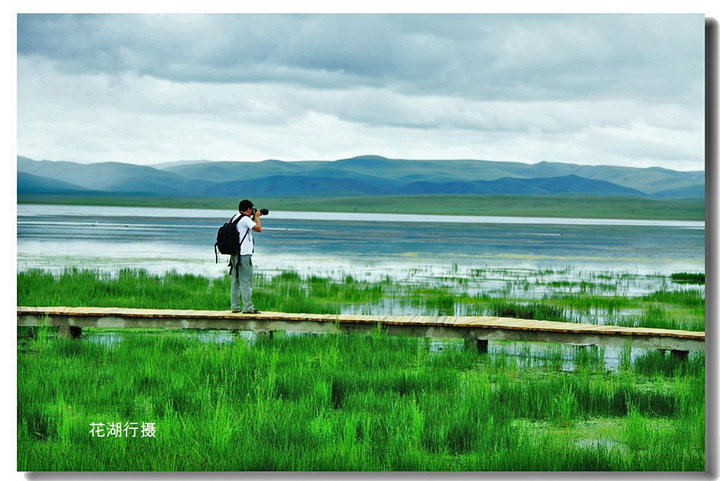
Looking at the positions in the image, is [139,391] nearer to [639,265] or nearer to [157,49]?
[157,49]

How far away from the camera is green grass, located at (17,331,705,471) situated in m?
7.36

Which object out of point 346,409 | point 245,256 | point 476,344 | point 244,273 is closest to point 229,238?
point 245,256

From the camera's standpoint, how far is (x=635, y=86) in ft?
42.5

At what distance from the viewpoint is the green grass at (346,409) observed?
7363 mm

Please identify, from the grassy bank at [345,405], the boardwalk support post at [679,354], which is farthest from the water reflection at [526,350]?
the boardwalk support post at [679,354]

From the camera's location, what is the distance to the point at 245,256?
11734 millimetres

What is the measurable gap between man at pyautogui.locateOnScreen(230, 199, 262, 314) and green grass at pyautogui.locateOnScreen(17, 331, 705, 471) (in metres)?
0.79

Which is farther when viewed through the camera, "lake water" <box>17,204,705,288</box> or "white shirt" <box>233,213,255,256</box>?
"lake water" <box>17,204,705,288</box>

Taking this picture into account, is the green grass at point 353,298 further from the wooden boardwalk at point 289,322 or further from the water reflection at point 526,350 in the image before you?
the wooden boardwalk at point 289,322

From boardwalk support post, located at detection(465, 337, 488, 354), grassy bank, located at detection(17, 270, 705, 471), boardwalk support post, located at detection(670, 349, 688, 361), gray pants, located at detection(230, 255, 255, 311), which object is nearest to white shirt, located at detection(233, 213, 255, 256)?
gray pants, located at detection(230, 255, 255, 311)

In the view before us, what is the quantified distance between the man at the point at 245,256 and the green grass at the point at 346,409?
2.58 ft

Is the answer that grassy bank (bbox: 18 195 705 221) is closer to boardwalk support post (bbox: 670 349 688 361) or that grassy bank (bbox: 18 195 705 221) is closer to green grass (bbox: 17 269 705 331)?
green grass (bbox: 17 269 705 331)

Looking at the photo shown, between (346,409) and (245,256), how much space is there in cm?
361

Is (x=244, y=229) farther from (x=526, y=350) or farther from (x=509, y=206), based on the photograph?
(x=509, y=206)
